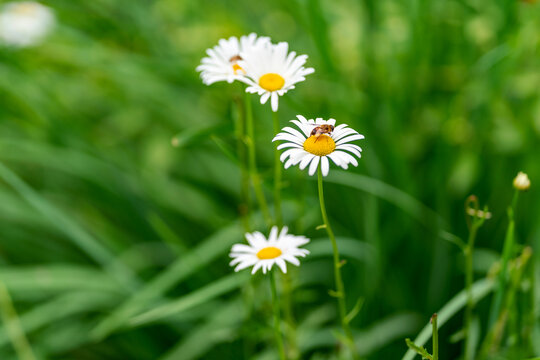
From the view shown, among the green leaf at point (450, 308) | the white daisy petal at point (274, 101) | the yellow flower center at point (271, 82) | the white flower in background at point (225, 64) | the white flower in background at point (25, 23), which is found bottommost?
the green leaf at point (450, 308)

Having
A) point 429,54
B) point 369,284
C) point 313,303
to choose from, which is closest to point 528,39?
point 429,54

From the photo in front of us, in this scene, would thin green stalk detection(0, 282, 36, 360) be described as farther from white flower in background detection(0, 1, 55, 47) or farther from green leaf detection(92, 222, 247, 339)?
white flower in background detection(0, 1, 55, 47)

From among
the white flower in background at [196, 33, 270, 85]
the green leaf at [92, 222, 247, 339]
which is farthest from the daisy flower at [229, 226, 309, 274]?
the green leaf at [92, 222, 247, 339]

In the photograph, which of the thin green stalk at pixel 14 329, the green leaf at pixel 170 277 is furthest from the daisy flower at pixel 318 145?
the thin green stalk at pixel 14 329

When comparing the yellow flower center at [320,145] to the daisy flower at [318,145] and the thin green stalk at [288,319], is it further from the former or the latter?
the thin green stalk at [288,319]

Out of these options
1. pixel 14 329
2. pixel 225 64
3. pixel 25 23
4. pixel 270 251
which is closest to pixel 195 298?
pixel 270 251

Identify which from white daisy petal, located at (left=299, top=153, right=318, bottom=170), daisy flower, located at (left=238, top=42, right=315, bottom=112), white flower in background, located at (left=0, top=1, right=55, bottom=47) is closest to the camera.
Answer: white daisy petal, located at (left=299, top=153, right=318, bottom=170)
